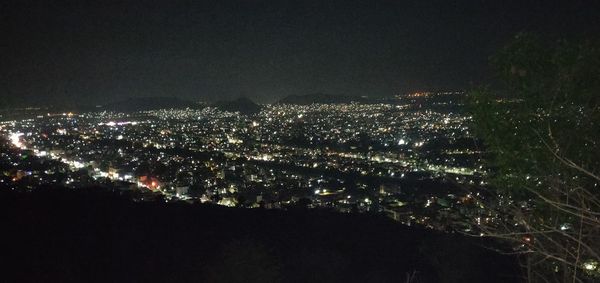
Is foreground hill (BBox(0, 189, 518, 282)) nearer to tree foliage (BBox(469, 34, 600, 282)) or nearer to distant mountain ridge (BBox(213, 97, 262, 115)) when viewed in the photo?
tree foliage (BBox(469, 34, 600, 282))

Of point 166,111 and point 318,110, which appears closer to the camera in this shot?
point 318,110

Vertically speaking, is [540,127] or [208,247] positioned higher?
[540,127]

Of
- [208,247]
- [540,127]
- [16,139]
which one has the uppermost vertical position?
[540,127]

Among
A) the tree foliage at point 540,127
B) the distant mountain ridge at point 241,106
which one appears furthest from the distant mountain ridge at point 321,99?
the tree foliage at point 540,127

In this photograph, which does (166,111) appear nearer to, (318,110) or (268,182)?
(318,110)

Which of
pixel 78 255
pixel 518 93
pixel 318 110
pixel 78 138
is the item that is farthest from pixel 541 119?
pixel 318 110

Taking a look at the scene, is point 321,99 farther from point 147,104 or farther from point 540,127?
point 540,127

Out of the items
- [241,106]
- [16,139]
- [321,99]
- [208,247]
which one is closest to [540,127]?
[208,247]
